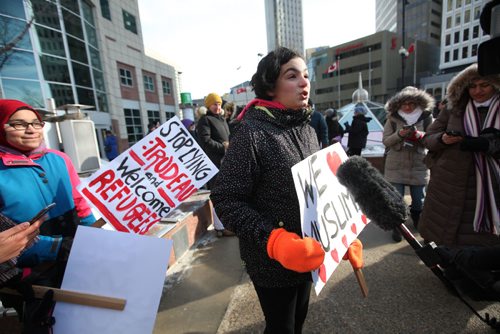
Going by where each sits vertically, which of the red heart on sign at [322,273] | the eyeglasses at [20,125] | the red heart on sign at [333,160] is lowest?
the red heart on sign at [322,273]

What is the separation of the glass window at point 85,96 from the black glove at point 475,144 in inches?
689

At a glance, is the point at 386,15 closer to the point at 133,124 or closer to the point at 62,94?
the point at 133,124

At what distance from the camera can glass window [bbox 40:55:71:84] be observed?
1267cm

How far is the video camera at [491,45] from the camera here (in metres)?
1.26

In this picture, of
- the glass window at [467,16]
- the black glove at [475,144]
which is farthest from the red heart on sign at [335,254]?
the glass window at [467,16]

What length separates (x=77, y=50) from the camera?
49.2 ft

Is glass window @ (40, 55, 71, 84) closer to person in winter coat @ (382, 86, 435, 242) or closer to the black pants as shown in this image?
person in winter coat @ (382, 86, 435, 242)

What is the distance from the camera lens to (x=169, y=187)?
2189 mm

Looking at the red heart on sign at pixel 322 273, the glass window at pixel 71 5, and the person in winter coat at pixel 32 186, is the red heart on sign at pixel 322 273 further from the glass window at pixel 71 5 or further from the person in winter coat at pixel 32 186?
the glass window at pixel 71 5

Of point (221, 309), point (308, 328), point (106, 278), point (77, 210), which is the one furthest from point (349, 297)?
point (77, 210)

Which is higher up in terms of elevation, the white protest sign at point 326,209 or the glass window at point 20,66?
the glass window at point 20,66

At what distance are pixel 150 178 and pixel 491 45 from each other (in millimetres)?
2295

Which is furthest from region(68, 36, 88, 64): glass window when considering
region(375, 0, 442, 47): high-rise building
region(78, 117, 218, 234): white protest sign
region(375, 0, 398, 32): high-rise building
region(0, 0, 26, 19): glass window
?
region(375, 0, 398, 32): high-rise building

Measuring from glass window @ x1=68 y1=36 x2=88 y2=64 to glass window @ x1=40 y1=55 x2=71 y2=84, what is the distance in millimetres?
1031
